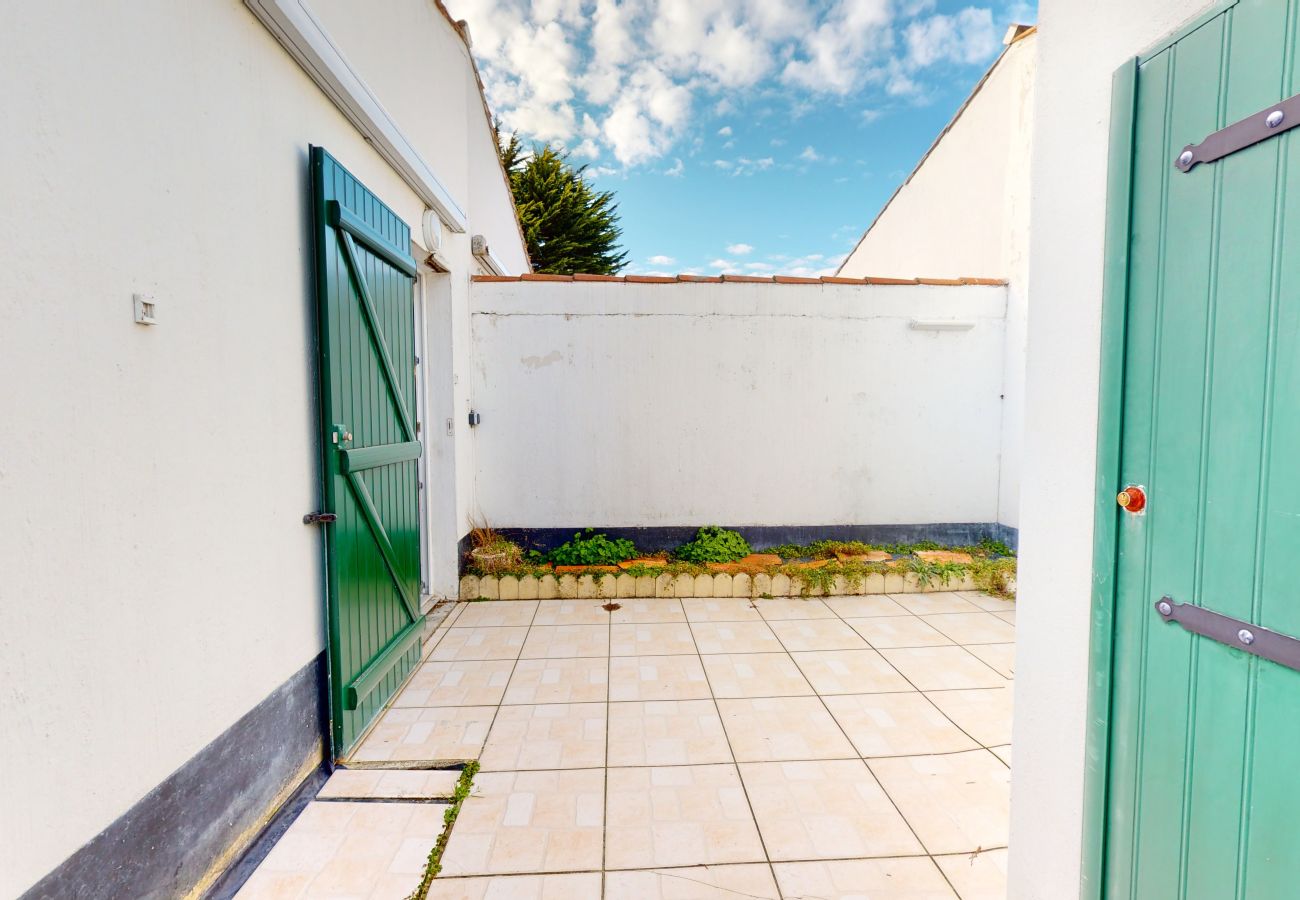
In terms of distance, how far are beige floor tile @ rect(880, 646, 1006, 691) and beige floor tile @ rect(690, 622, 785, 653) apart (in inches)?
26.2

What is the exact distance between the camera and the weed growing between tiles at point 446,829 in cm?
154

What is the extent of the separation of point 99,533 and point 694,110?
9712mm

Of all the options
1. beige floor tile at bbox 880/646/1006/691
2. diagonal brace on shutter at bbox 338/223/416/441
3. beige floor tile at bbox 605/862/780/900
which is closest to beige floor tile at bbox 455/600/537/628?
diagonal brace on shutter at bbox 338/223/416/441

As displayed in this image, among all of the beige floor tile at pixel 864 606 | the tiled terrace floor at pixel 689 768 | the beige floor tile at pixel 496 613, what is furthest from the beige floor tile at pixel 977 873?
the beige floor tile at pixel 496 613

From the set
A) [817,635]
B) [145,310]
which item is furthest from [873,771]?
[145,310]

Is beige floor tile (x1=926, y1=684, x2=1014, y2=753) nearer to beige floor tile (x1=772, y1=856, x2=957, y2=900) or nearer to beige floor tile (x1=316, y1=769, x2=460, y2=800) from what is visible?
beige floor tile (x1=772, y1=856, x2=957, y2=900)

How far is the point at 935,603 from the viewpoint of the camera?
12.7ft

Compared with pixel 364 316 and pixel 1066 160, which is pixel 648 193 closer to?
pixel 364 316

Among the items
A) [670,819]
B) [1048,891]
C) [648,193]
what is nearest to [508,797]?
[670,819]

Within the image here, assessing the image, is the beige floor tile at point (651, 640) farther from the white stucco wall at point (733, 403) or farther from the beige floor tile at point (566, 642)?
the white stucco wall at point (733, 403)

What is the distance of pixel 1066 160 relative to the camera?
1233 millimetres

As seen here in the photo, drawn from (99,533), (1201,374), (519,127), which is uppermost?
(519,127)

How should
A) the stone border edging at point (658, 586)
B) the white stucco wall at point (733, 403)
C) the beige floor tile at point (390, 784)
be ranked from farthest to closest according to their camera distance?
1. the white stucco wall at point (733, 403)
2. the stone border edging at point (658, 586)
3. the beige floor tile at point (390, 784)

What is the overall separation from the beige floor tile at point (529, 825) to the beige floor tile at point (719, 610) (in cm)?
171
